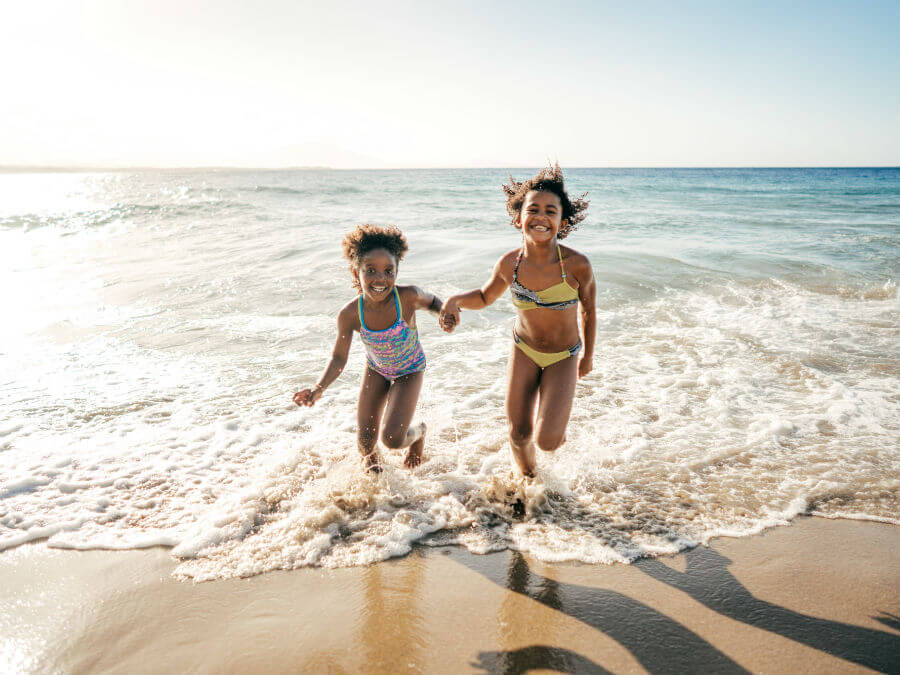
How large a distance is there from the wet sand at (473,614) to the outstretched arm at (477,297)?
4.89ft

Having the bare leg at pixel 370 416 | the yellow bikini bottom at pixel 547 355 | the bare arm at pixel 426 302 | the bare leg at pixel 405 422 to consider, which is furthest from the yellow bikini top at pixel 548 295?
the bare leg at pixel 370 416

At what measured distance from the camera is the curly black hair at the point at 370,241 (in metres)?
4.02

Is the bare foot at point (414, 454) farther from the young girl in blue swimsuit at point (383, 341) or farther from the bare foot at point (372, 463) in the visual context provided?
the bare foot at point (372, 463)

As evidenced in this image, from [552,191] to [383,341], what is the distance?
5.35 feet

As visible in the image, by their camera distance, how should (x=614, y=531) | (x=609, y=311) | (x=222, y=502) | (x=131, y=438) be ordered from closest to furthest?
(x=614, y=531), (x=222, y=502), (x=131, y=438), (x=609, y=311)

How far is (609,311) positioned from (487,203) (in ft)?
69.1

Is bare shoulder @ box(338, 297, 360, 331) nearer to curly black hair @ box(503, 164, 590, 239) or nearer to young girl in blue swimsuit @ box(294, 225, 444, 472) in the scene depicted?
young girl in blue swimsuit @ box(294, 225, 444, 472)

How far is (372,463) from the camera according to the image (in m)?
4.11

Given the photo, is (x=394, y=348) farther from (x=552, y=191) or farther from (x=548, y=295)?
(x=552, y=191)

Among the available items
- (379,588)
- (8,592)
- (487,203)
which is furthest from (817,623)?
(487,203)

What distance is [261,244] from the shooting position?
15.8 metres

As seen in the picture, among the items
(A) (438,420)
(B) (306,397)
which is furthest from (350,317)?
(A) (438,420)

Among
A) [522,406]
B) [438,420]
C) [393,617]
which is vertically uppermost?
[522,406]

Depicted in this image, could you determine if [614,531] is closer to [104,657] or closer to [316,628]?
[316,628]
